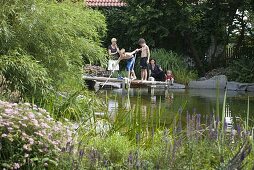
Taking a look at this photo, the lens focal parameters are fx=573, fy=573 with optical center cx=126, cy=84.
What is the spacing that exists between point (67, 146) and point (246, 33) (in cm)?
2318

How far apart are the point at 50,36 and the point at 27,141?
10.6ft

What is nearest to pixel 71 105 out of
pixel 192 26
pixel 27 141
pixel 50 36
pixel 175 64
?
pixel 50 36

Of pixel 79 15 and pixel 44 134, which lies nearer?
pixel 44 134

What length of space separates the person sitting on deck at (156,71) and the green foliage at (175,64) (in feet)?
3.92

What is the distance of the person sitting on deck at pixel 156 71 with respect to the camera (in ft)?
73.5

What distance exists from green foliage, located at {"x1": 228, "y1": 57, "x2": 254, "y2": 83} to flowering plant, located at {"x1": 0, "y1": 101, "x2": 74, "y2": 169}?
1935 centimetres

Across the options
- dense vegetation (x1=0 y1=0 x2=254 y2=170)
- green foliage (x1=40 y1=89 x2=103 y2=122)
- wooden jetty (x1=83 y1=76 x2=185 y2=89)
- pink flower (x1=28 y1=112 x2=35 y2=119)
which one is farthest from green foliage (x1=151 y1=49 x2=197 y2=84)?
pink flower (x1=28 y1=112 x2=35 y2=119)

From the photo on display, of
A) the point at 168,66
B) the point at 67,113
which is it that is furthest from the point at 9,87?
the point at 168,66

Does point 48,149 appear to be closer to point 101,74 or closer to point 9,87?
point 9,87

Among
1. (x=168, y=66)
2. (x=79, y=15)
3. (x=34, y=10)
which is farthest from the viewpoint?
(x=168, y=66)

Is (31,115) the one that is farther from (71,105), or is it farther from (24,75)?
(71,105)

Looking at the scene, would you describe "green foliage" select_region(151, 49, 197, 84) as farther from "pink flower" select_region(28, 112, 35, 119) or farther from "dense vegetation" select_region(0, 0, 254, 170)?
"pink flower" select_region(28, 112, 35, 119)

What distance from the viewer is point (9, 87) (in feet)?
25.6

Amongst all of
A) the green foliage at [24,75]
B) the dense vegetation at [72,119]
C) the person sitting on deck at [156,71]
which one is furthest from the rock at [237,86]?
the green foliage at [24,75]
